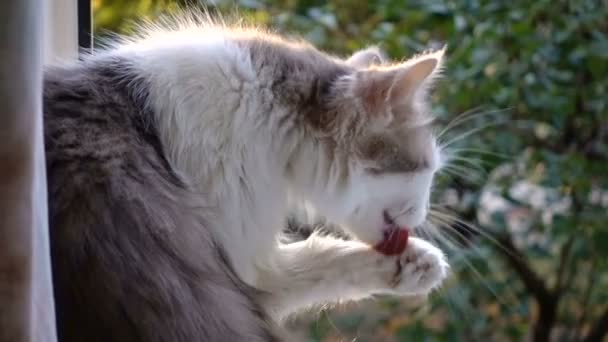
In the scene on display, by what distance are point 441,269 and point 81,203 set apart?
44cm

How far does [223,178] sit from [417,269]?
0.26 metres

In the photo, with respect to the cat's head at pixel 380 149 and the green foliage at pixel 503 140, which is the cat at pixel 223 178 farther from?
the green foliage at pixel 503 140

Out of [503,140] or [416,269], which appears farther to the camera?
[503,140]

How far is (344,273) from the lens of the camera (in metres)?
0.93

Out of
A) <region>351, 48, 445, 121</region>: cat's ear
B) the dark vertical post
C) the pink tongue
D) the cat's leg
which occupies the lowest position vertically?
the cat's leg

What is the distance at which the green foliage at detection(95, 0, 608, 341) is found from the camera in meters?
1.21

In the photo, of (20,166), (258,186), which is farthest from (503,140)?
(20,166)

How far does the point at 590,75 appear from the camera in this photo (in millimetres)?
1317

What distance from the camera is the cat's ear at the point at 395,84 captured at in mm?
822

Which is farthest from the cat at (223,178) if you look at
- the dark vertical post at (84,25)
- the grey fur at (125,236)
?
the dark vertical post at (84,25)

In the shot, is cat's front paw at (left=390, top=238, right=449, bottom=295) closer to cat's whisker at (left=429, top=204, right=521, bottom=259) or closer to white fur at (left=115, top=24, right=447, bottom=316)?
white fur at (left=115, top=24, right=447, bottom=316)

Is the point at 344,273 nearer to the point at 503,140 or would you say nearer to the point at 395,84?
the point at 395,84

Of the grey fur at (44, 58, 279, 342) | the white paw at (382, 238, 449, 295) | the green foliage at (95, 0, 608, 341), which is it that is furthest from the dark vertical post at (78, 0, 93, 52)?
the white paw at (382, 238, 449, 295)

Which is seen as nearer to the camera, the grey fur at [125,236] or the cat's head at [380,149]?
the grey fur at [125,236]
